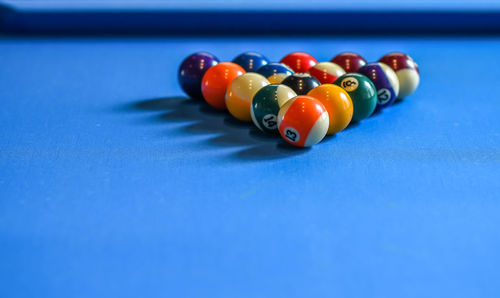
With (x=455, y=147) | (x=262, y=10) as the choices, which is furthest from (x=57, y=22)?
(x=455, y=147)

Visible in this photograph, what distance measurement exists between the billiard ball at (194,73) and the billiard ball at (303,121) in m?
0.78

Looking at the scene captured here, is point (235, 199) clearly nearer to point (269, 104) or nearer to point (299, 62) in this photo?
point (269, 104)

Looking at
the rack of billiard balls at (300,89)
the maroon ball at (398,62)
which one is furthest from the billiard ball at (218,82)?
the maroon ball at (398,62)

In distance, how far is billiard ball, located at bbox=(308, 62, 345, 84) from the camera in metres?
3.06

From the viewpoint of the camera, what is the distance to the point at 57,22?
4992 mm

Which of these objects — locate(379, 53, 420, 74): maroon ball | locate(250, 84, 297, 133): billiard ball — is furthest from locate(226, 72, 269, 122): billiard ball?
locate(379, 53, 420, 74): maroon ball

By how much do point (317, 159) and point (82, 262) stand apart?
110 cm

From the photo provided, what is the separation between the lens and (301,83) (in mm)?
2826

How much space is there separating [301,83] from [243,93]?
0.28m

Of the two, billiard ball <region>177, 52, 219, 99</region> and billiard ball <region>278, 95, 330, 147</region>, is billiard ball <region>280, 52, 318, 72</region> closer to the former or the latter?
billiard ball <region>177, 52, 219, 99</region>

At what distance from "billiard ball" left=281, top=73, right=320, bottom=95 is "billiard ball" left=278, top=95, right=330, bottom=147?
24cm

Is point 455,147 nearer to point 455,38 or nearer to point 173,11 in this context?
point 455,38

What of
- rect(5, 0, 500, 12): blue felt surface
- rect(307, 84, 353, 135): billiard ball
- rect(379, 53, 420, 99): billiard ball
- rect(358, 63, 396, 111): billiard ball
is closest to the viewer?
rect(307, 84, 353, 135): billiard ball

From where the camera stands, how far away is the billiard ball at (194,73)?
3202 mm
